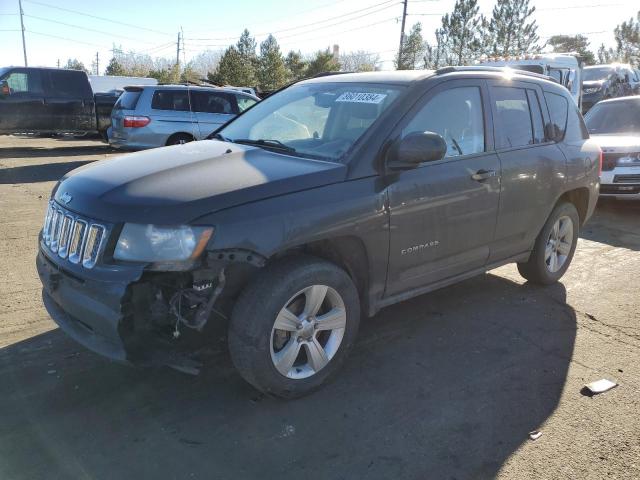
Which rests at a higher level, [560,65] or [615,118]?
[560,65]

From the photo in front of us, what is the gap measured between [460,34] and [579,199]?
138 feet

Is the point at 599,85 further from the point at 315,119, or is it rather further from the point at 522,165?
the point at 315,119

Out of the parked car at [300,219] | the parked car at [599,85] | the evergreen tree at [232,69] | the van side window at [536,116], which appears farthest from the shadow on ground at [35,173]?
the evergreen tree at [232,69]

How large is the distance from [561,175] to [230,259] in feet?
11.0

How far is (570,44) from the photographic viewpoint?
52.1 meters

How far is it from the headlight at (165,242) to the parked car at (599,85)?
1650 centimetres

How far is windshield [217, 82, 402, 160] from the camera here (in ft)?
11.6

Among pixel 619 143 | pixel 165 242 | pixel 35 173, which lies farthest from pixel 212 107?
pixel 165 242

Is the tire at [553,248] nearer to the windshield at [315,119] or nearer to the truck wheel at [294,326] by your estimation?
the windshield at [315,119]

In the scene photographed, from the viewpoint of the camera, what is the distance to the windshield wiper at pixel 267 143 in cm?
367

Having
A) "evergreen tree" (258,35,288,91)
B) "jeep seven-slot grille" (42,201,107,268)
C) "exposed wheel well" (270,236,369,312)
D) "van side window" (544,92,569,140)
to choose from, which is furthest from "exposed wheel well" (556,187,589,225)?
"evergreen tree" (258,35,288,91)

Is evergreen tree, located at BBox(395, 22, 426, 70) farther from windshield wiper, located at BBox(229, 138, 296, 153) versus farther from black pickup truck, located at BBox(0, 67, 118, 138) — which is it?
windshield wiper, located at BBox(229, 138, 296, 153)

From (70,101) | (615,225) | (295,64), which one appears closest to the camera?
(615,225)

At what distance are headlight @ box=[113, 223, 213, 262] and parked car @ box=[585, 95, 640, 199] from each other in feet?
24.8
